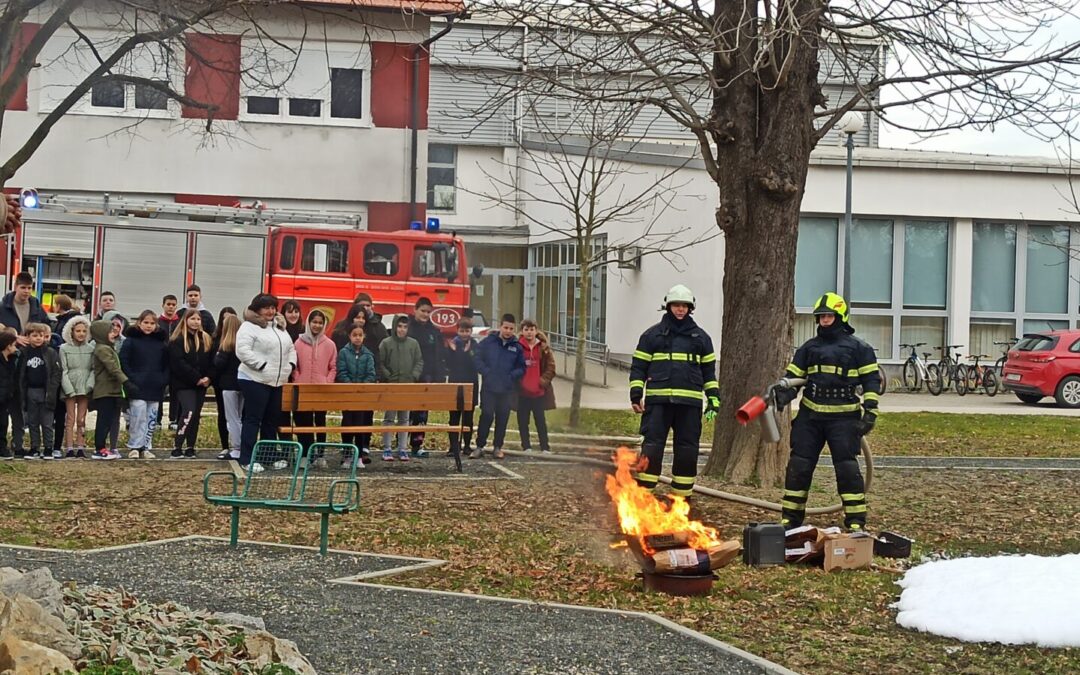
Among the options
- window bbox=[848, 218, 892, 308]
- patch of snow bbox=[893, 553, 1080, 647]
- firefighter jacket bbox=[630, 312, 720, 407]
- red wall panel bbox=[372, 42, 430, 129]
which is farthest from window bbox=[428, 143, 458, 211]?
patch of snow bbox=[893, 553, 1080, 647]

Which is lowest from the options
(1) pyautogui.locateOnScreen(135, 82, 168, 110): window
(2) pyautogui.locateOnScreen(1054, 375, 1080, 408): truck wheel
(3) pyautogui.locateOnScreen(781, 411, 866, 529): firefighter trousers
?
(3) pyautogui.locateOnScreen(781, 411, 866, 529): firefighter trousers

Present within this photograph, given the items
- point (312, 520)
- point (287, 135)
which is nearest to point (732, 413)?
point (312, 520)

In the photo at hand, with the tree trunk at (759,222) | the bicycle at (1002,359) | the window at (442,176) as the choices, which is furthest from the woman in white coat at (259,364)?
the window at (442,176)

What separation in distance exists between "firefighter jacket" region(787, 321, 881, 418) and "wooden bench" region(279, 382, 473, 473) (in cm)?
522

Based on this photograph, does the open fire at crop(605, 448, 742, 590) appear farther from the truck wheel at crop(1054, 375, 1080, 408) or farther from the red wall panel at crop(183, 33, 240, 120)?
the truck wheel at crop(1054, 375, 1080, 408)

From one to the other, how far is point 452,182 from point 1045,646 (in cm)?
3733

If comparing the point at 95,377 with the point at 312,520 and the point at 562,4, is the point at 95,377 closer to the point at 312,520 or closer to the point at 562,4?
the point at 312,520

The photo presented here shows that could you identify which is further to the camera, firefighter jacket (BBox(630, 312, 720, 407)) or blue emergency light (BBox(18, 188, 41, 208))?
blue emergency light (BBox(18, 188, 41, 208))

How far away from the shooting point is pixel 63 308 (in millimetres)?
16750

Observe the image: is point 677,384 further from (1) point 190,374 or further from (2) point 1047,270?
(2) point 1047,270

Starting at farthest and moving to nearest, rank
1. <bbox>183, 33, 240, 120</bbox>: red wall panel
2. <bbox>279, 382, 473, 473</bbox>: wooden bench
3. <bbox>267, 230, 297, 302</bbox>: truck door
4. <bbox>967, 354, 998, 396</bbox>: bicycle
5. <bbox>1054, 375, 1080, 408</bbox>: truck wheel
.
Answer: <bbox>967, 354, 998, 396</bbox>: bicycle, <bbox>1054, 375, 1080, 408</bbox>: truck wheel, <bbox>267, 230, 297, 302</bbox>: truck door, <bbox>183, 33, 240, 120</bbox>: red wall panel, <bbox>279, 382, 473, 473</bbox>: wooden bench

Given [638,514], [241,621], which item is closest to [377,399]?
[638,514]

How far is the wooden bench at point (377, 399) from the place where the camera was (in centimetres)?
1384

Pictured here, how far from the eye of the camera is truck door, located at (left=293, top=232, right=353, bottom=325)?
82.6ft
